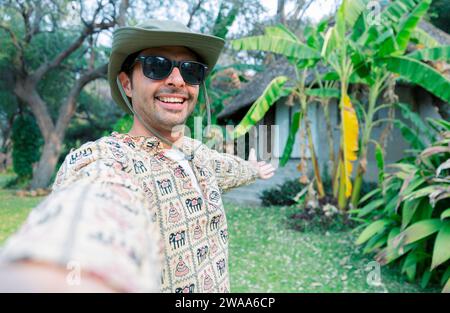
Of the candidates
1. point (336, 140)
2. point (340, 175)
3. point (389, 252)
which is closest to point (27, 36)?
point (336, 140)

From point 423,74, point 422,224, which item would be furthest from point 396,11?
point 422,224

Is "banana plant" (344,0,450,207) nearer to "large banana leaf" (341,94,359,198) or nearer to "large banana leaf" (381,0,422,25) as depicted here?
"large banana leaf" (381,0,422,25)

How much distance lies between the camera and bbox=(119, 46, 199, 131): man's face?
1.26 metres

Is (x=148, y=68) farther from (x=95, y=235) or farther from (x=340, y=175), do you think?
(x=340, y=175)

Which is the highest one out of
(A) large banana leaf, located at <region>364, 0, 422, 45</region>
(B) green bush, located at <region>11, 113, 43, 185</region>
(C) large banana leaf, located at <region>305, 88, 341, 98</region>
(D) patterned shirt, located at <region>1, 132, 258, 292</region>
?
(A) large banana leaf, located at <region>364, 0, 422, 45</region>

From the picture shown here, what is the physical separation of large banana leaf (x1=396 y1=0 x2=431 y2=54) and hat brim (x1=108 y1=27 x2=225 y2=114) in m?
4.40

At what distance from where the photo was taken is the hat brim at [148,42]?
1205 millimetres

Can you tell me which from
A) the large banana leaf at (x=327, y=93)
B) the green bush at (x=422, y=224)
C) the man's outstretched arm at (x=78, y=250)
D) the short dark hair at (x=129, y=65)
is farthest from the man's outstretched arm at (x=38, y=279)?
the large banana leaf at (x=327, y=93)

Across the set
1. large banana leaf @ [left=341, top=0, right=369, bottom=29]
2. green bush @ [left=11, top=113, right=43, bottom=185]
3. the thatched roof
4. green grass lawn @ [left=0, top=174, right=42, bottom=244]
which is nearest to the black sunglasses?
large banana leaf @ [left=341, top=0, right=369, bottom=29]

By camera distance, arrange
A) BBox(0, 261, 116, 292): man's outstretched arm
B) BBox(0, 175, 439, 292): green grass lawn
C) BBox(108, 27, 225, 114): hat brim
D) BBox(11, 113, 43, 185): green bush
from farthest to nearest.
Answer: BBox(11, 113, 43, 185): green bush
BBox(0, 175, 439, 292): green grass lawn
BBox(108, 27, 225, 114): hat brim
BBox(0, 261, 116, 292): man's outstretched arm

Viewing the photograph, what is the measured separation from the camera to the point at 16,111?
62.4 feet
